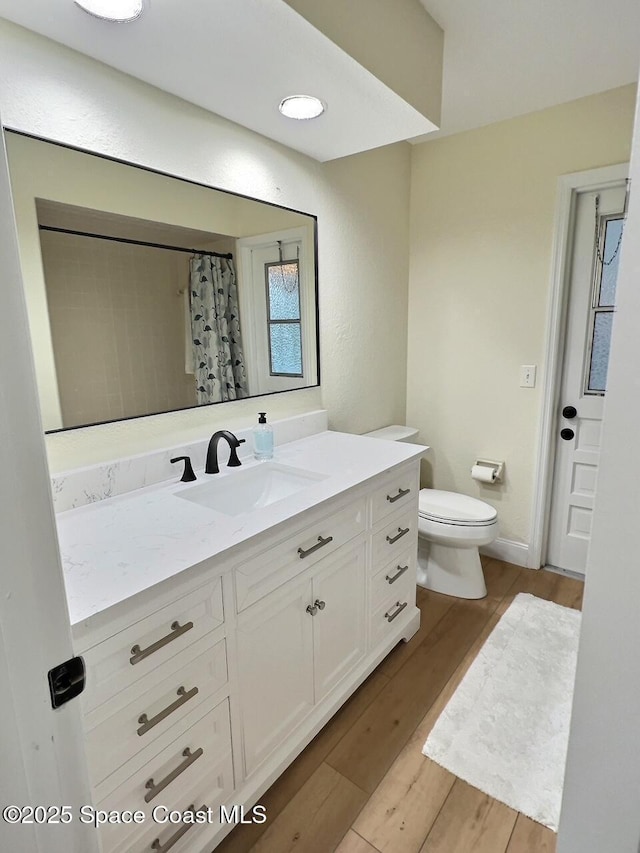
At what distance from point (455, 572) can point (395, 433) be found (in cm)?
84

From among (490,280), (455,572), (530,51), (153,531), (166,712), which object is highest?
(530,51)

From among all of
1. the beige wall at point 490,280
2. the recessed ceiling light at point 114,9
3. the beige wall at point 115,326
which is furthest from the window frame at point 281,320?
the beige wall at point 490,280

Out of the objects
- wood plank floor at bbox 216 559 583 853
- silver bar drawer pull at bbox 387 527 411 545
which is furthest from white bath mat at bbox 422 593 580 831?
silver bar drawer pull at bbox 387 527 411 545

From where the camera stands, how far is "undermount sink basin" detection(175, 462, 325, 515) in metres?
1.58

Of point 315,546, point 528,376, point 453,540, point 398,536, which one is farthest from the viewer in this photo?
point 528,376

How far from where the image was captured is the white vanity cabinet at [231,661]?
0.94 meters

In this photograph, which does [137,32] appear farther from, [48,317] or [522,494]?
[522,494]

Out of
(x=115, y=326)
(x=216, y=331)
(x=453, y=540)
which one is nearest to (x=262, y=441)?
(x=216, y=331)

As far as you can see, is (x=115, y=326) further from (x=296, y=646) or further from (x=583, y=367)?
(x=583, y=367)

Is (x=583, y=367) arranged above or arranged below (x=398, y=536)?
above

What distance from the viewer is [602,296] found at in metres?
2.32

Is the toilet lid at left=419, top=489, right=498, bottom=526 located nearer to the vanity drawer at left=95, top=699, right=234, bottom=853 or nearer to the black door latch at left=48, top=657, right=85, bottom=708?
the vanity drawer at left=95, top=699, right=234, bottom=853

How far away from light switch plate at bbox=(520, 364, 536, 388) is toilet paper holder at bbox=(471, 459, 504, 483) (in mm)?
483

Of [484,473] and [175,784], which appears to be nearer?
[175,784]
